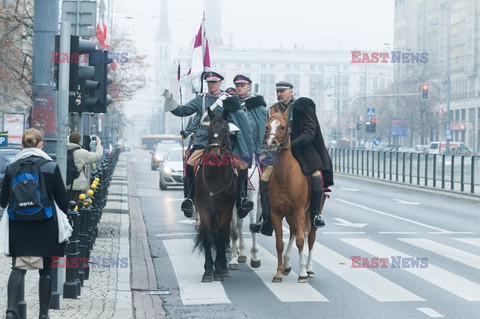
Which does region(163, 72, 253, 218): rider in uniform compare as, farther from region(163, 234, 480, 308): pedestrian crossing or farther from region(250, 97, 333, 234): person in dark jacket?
region(163, 234, 480, 308): pedestrian crossing

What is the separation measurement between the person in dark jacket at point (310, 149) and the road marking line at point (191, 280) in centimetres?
122

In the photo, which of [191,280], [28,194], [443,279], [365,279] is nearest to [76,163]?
[191,280]

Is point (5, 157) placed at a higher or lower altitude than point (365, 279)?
higher

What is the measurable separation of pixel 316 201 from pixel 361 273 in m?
1.36

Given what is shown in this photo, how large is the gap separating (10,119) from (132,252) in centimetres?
3110

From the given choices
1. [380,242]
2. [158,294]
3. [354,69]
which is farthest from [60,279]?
[354,69]

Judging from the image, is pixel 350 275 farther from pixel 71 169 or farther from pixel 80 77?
pixel 71 169

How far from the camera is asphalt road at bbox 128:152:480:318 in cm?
1056

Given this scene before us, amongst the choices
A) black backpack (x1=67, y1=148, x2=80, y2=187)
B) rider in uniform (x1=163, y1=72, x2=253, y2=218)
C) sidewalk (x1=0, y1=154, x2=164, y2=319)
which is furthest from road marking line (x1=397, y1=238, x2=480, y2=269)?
black backpack (x1=67, y1=148, x2=80, y2=187)

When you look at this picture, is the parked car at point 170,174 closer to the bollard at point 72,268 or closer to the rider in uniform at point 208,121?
the rider in uniform at point 208,121

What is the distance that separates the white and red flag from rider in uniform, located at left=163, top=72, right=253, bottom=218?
3.03 m

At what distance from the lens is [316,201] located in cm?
1262

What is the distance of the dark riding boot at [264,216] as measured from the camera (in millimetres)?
12609

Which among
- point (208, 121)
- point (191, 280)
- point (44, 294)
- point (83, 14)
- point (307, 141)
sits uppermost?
point (83, 14)
